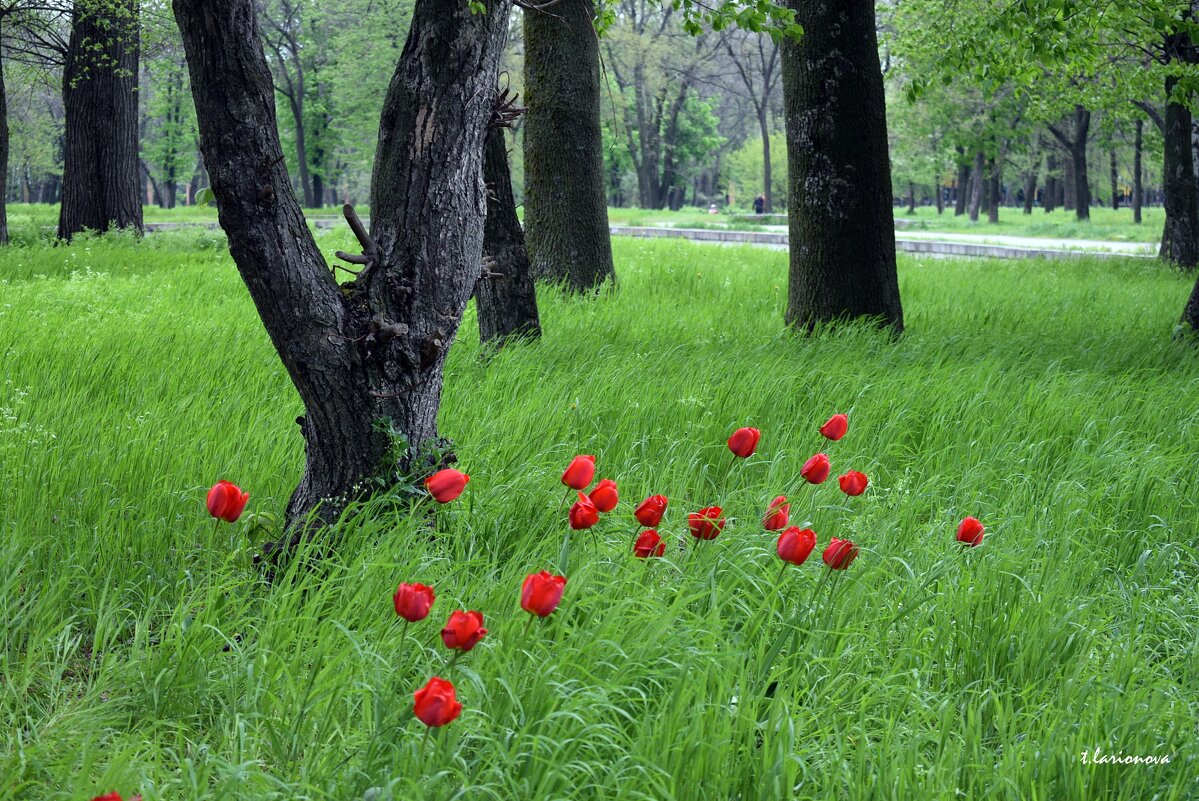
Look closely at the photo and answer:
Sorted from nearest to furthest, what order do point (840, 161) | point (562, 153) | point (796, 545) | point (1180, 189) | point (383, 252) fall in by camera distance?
point (796, 545) < point (383, 252) < point (840, 161) < point (562, 153) < point (1180, 189)

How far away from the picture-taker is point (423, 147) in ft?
11.4

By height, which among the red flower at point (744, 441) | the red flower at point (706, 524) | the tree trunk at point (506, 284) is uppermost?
the tree trunk at point (506, 284)

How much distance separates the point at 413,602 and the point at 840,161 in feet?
19.7

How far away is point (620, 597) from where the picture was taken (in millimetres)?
2896

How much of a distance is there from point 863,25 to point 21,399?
5.78 meters

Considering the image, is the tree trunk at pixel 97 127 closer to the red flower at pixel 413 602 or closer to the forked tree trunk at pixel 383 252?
the forked tree trunk at pixel 383 252

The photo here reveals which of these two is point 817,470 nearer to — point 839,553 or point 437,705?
point 839,553

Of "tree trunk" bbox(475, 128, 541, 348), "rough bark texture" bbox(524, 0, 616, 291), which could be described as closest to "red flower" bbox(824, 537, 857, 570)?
"tree trunk" bbox(475, 128, 541, 348)

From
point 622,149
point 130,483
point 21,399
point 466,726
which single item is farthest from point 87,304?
point 622,149

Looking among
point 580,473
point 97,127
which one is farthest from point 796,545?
point 97,127

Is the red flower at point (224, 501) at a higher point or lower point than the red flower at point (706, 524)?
higher

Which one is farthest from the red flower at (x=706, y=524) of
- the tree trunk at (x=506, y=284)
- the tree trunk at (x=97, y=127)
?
the tree trunk at (x=97, y=127)

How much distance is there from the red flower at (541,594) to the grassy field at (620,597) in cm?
27

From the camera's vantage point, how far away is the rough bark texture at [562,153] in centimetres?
946
